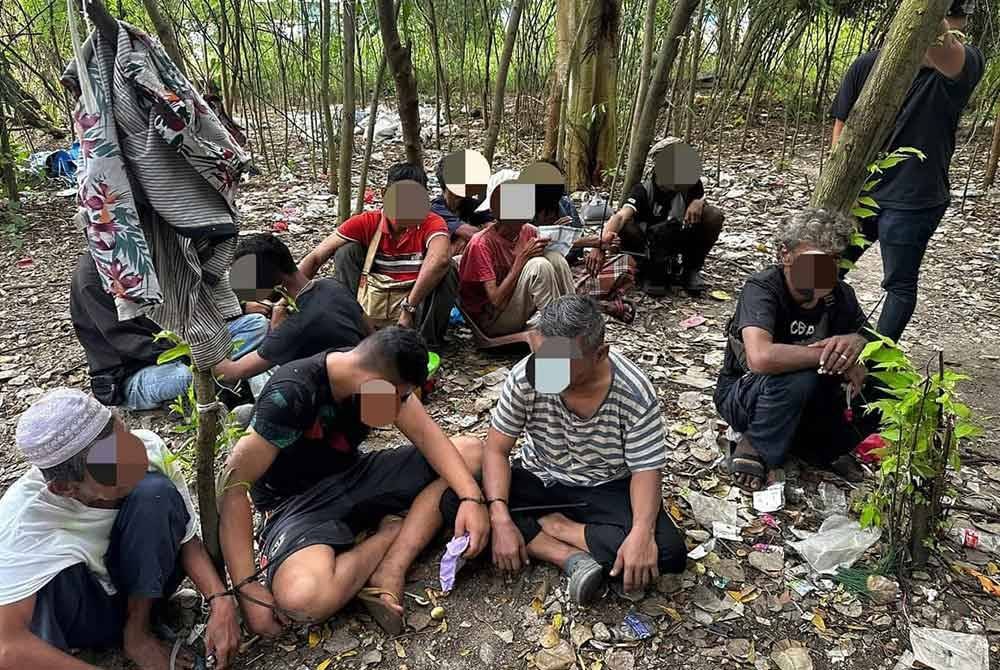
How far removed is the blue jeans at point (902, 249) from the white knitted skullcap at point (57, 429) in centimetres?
286

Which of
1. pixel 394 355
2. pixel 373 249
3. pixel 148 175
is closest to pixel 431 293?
pixel 373 249

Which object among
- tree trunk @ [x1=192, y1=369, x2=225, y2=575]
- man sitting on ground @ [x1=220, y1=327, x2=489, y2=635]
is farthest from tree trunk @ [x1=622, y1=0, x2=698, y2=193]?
tree trunk @ [x1=192, y1=369, x2=225, y2=575]

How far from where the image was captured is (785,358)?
2.41 meters

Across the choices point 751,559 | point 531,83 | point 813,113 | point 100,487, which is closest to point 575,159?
point 531,83

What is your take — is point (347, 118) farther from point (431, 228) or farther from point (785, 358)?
point (785, 358)

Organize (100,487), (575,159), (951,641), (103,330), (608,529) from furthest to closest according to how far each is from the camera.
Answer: (575,159) → (103,330) → (608,529) → (951,641) → (100,487)

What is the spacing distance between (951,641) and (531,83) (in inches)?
295

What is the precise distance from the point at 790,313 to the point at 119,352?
2888 mm

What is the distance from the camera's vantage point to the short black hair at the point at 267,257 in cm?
268

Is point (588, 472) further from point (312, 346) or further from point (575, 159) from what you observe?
point (575, 159)

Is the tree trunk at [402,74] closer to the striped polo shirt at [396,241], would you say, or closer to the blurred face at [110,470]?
the striped polo shirt at [396,241]

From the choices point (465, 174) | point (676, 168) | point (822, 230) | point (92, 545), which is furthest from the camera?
point (676, 168)

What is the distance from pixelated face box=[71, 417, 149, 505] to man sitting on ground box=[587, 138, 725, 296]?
3025 mm

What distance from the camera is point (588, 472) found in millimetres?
2316
